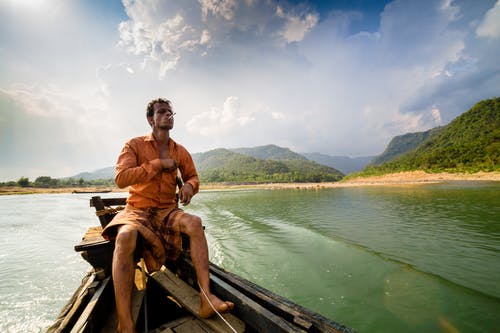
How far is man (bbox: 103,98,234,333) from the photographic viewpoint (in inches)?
86.6

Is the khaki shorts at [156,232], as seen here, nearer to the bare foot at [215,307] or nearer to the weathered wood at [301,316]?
the bare foot at [215,307]

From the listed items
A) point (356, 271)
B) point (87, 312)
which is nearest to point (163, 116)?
point (87, 312)

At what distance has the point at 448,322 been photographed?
12.4ft

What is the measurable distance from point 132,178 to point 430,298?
649 cm

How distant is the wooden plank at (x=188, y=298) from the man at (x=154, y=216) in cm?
11

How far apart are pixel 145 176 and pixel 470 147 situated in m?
85.1

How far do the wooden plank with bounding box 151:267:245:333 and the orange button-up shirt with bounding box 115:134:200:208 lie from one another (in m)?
1.12

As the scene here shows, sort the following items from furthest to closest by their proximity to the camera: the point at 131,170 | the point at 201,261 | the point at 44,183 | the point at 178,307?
the point at 44,183 < the point at 178,307 < the point at 131,170 < the point at 201,261

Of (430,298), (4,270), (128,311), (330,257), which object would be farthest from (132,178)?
(4,270)

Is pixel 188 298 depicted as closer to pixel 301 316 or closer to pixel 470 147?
pixel 301 316

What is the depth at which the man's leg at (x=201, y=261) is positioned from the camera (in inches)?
85.4

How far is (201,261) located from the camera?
98.0 inches

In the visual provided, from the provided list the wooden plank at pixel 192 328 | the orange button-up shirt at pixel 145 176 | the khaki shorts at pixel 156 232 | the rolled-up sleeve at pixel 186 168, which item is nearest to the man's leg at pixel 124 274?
the khaki shorts at pixel 156 232

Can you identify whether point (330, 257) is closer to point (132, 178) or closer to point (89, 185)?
point (132, 178)
